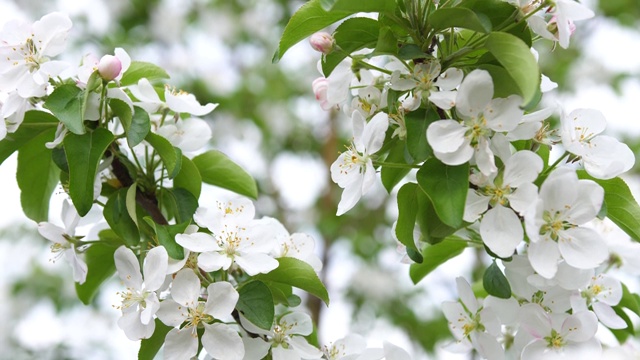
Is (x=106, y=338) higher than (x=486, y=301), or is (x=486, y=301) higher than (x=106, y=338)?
(x=486, y=301)

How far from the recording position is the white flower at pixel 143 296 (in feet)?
3.09

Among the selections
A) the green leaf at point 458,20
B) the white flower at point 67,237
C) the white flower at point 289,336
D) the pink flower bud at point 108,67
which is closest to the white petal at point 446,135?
the green leaf at point 458,20

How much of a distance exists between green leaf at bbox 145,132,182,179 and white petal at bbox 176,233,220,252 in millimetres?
104

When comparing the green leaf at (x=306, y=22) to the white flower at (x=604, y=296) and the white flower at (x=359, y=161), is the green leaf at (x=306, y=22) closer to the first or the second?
the white flower at (x=359, y=161)

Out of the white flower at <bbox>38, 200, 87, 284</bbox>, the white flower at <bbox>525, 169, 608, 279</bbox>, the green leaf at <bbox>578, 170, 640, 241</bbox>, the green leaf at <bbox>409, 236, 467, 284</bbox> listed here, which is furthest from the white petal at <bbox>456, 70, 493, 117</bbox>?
the white flower at <bbox>38, 200, 87, 284</bbox>

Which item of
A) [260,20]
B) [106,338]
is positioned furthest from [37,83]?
[260,20]

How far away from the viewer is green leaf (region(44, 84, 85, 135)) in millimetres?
960

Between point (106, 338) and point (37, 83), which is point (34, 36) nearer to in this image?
point (37, 83)

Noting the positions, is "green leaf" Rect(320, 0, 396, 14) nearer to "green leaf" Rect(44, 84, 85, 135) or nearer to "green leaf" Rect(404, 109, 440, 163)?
"green leaf" Rect(404, 109, 440, 163)

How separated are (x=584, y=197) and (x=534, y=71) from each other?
18 cm

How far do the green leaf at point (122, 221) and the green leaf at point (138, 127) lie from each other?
0.39 ft

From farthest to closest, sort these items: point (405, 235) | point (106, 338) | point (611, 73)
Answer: point (611, 73), point (106, 338), point (405, 235)

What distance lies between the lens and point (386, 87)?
1.02m

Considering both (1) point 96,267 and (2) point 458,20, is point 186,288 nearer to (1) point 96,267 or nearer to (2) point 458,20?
(1) point 96,267
